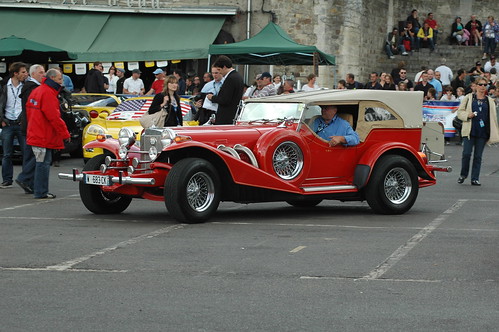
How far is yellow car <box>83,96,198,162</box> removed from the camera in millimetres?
20031

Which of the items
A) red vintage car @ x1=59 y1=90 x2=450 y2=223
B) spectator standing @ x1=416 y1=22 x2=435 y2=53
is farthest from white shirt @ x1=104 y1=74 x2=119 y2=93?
red vintage car @ x1=59 y1=90 x2=450 y2=223


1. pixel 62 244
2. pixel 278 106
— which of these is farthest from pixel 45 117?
pixel 62 244

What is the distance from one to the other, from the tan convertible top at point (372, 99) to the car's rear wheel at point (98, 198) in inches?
81.6

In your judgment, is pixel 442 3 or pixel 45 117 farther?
pixel 442 3

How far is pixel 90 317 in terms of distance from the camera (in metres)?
6.84

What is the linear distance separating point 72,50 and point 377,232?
25.7m

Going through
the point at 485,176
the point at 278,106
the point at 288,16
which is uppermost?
the point at 288,16

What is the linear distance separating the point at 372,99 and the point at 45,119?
447 cm

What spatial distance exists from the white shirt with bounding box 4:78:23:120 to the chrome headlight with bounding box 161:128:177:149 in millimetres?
5039

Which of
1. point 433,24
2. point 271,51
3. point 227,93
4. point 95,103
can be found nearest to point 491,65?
point 433,24

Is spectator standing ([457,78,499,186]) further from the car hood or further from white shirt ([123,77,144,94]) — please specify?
white shirt ([123,77,144,94])

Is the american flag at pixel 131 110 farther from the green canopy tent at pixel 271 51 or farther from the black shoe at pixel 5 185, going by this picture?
the green canopy tent at pixel 271 51

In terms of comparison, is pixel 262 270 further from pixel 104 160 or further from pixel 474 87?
pixel 474 87

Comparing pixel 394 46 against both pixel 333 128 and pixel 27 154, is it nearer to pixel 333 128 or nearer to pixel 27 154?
pixel 27 154
